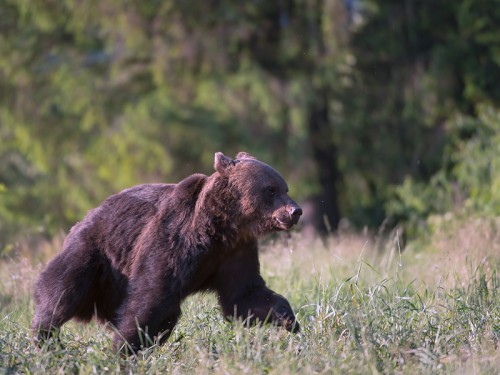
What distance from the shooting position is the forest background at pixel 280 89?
1870 cm

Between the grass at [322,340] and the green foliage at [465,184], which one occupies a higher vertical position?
the grass at [322,340]

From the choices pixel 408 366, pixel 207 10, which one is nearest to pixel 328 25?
pixel 207 10

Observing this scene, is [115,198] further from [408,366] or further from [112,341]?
[408,366]

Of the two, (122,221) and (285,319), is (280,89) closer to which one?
(122,221)

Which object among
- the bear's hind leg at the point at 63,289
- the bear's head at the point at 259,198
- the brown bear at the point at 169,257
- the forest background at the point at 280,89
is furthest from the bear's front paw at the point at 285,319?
the forest background at the point at 280,89

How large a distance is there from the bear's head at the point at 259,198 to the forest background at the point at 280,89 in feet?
36.3

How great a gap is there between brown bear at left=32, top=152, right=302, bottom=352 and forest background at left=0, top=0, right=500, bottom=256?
11.1m

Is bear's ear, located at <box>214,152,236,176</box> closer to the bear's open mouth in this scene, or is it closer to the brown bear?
the brown bear

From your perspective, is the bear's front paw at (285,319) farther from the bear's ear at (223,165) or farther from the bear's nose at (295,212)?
the bear's ear at (223,165)

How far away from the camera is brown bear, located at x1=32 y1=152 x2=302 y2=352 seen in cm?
656

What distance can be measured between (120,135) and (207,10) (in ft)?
9.90

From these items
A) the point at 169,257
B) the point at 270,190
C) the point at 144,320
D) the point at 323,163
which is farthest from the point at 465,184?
the point at 144,320

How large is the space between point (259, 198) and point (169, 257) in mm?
784

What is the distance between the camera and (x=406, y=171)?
19.7m
